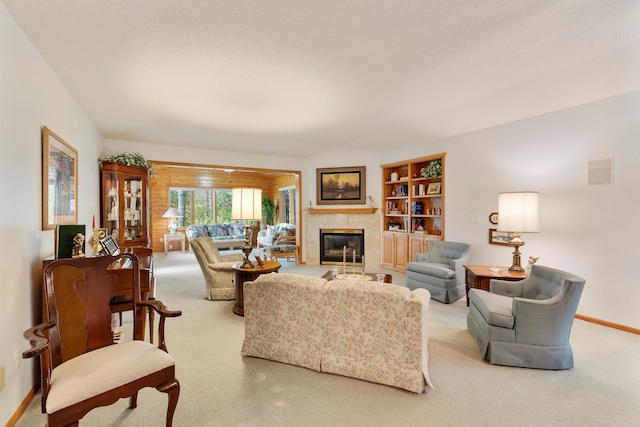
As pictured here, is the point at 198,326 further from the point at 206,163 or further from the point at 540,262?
the point at 540,262

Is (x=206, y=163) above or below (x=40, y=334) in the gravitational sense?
above

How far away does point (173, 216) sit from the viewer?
908cm

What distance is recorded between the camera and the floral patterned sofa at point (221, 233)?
8.91 m

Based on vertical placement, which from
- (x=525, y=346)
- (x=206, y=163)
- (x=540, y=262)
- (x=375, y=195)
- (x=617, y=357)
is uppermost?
(x=206, y=163)

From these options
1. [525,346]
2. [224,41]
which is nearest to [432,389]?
[525,346]

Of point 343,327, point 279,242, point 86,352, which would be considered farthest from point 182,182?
point 343,327

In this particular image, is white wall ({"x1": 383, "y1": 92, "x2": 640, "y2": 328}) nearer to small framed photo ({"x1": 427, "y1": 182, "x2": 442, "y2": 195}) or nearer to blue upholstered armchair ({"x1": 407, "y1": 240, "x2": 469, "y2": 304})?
blue upholstered armchair ({"x1": 407, "y1": 240, "x2": 469, "y2": 304})

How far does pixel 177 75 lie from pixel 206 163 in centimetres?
325

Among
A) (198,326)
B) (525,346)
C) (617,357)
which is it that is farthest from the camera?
(198,326)

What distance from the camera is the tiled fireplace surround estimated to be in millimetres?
6488

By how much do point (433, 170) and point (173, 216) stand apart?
25.1ft

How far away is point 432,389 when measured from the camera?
82.4 inches

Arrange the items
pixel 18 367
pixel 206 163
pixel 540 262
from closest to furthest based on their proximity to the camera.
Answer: pixel 18 367
pixel 540 262
pixel 206 163

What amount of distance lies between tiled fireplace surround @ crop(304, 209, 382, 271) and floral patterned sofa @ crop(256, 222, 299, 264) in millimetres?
403
